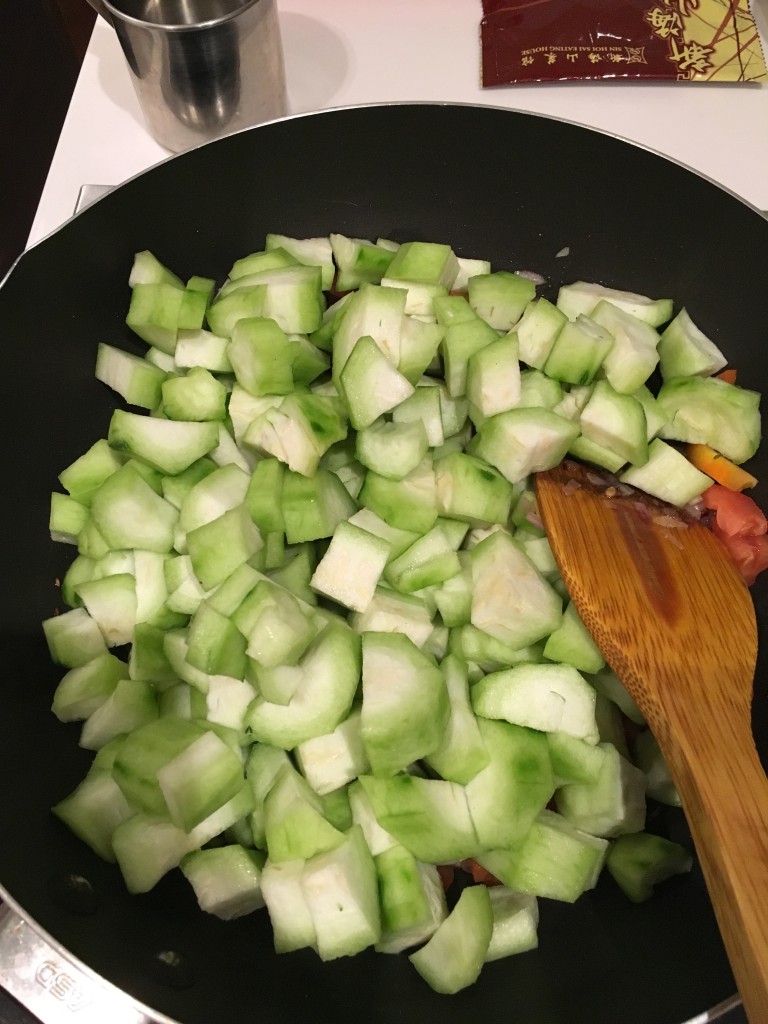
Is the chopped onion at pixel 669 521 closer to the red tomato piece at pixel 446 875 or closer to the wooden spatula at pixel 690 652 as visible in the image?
the wooden spatula at pixel 690 652

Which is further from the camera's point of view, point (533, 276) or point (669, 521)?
point (533, 276)

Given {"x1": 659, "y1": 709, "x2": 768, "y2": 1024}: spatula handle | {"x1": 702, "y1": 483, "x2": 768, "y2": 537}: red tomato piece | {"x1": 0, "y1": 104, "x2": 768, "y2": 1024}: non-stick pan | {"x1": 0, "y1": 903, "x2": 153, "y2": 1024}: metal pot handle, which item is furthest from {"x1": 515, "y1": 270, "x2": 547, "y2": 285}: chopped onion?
{"x1": 0, "y1": 903, "x2": 153, "y2": 1024}: metal pot handle

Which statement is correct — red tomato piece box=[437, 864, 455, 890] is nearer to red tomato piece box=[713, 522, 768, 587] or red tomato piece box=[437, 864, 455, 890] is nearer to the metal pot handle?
the metal pot handle

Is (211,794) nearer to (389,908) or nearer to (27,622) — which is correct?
(389,908)

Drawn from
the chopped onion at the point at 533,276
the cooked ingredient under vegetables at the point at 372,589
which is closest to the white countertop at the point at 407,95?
the chopped onion at the point at 533,276

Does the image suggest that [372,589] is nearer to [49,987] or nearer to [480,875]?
[480,875]

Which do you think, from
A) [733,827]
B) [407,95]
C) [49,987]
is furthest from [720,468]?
[49,987]
